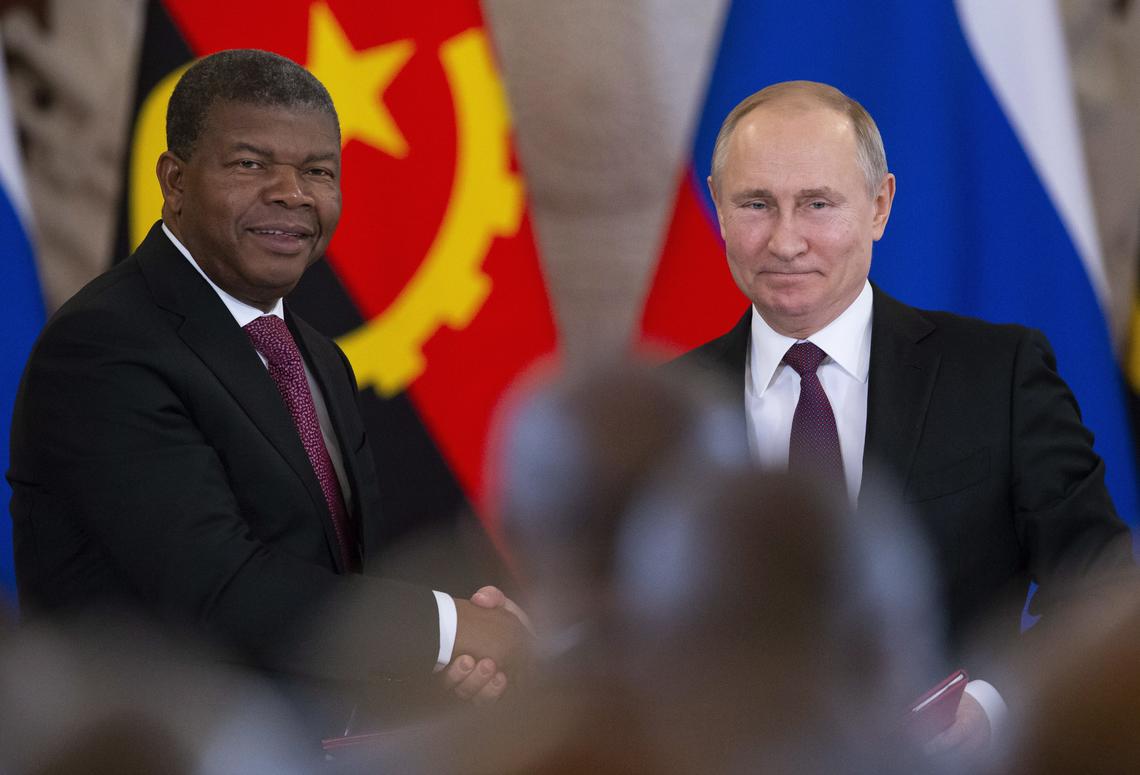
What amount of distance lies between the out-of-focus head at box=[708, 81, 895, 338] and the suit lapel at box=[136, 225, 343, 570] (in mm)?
555

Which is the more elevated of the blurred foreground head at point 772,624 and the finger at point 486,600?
the blurred foreground head at point 772,624

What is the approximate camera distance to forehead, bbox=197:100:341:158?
1.33 m

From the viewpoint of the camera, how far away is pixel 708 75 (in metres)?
2.34

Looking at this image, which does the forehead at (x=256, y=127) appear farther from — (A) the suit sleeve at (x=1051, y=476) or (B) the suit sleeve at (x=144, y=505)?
(A) the suit sleeve at (x=1051, y=476)

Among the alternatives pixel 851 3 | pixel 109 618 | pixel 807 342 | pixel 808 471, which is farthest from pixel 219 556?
pixel 851 3

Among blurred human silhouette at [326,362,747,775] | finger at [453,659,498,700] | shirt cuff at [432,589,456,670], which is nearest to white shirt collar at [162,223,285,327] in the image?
shirt cuff at [432,589,456,670]

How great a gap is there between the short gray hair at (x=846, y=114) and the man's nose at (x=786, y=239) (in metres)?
0.10

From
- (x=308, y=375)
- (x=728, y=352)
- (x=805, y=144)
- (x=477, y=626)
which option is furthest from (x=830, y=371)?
(x=308, y=375)

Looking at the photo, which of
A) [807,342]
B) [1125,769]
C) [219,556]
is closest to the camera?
[1125,769]

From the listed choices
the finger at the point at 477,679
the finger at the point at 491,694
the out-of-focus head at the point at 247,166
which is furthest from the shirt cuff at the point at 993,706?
the out-of-focus head at the point at 247,166

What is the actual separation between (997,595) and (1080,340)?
46.1 inches

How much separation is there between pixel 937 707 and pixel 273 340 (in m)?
1.15

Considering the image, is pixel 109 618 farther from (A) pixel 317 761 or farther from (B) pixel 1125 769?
(B) pixel 1125 769

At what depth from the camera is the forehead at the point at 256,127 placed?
4.37 ft
